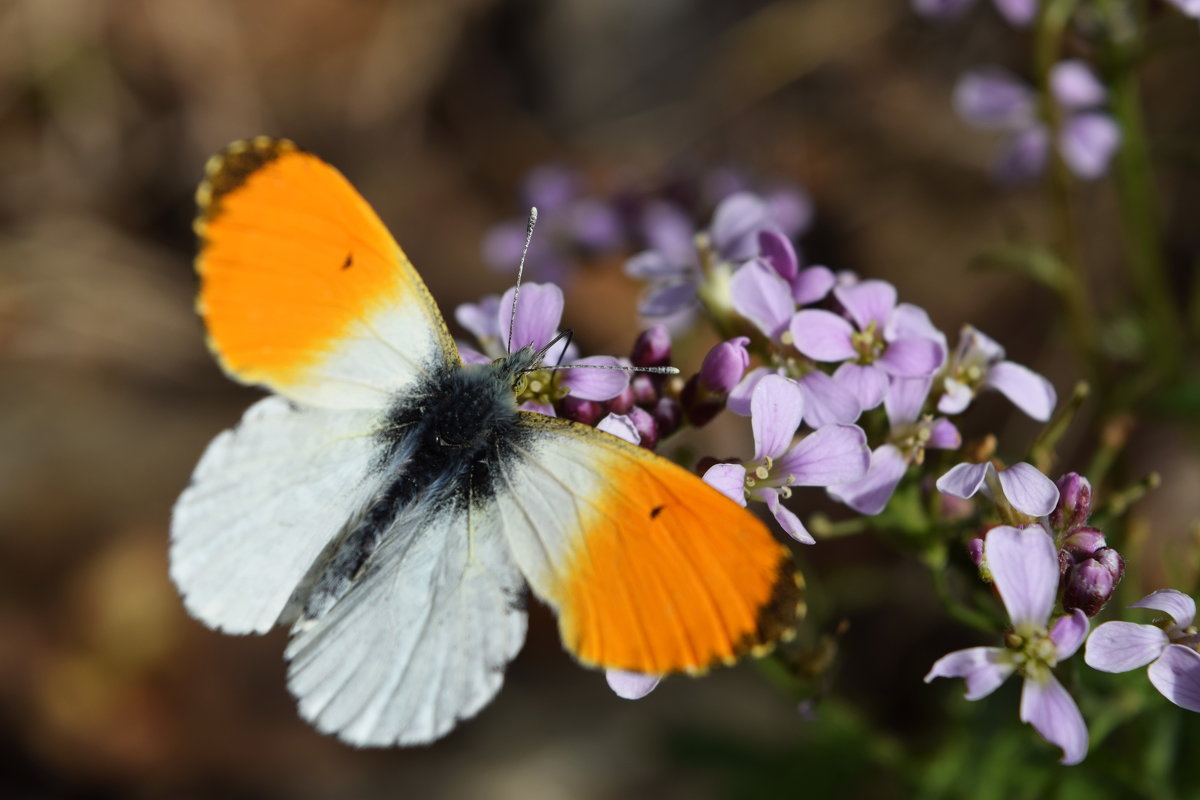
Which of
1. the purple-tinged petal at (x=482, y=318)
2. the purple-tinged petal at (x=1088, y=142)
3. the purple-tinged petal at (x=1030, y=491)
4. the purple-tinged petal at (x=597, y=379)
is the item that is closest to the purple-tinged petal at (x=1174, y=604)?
the purple-tinged petal at (x=1030, y=491)

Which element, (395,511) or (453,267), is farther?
(453,267)

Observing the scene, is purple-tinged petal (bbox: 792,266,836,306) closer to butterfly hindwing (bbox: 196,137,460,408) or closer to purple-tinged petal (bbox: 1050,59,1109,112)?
butterfly hindwing (bbox: 196,137,460,408)

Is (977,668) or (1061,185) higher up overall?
(977,668)

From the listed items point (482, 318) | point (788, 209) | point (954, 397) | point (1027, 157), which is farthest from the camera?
point (788, 209)

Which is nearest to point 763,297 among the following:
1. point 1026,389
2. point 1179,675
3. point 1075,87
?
point 1026,389

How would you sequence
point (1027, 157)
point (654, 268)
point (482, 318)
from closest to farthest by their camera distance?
point (482, 318) → point (654, 268) → point (1027, 157)

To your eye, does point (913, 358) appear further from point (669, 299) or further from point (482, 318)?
point (482, 318)

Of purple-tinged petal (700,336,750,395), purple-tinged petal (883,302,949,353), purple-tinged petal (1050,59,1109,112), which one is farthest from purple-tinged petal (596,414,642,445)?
purple-tinged petal (1050,59,1109,112)
